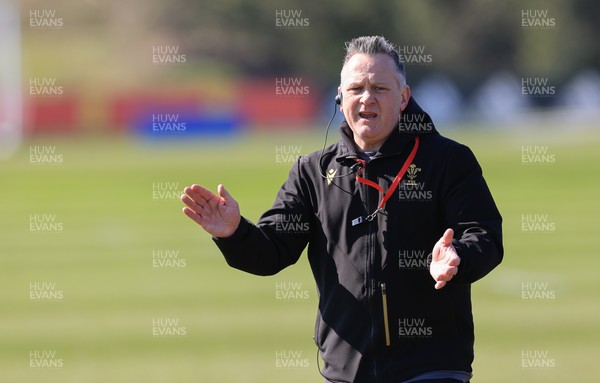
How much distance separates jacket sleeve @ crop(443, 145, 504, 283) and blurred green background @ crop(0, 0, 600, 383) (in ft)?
15.8

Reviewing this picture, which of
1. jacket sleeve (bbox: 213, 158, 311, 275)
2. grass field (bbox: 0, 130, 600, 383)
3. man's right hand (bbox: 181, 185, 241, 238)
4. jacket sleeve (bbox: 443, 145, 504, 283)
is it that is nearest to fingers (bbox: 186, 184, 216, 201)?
man's right hand (bbox: 181, 185, 241, 238)

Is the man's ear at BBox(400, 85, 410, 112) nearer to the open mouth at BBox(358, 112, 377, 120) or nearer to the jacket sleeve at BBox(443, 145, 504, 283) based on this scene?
the open mouth at BBox(358, 112, 377, 120)

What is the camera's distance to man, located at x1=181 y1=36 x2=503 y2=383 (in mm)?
5289

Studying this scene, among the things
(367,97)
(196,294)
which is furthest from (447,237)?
(196,294)

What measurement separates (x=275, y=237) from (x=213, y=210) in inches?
13.4

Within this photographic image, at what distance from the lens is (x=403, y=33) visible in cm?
7900

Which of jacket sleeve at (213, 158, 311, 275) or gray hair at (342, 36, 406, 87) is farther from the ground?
gray hair at (342, 36, 406, 87)

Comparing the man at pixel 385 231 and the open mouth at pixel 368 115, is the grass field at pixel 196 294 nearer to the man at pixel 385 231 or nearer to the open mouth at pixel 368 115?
the man at pixel 385 231

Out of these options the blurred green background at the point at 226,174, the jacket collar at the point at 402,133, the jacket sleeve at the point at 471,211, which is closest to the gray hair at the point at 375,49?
the jacket collar at the point at 402,133

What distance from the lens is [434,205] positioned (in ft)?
17.6

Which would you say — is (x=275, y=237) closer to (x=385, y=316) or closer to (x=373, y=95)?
(x=385, y=316)

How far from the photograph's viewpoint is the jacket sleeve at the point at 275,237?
18.4 ft

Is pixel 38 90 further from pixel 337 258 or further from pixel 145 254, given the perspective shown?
pixel 337 258

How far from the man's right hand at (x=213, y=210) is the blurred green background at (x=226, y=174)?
4780 mm
